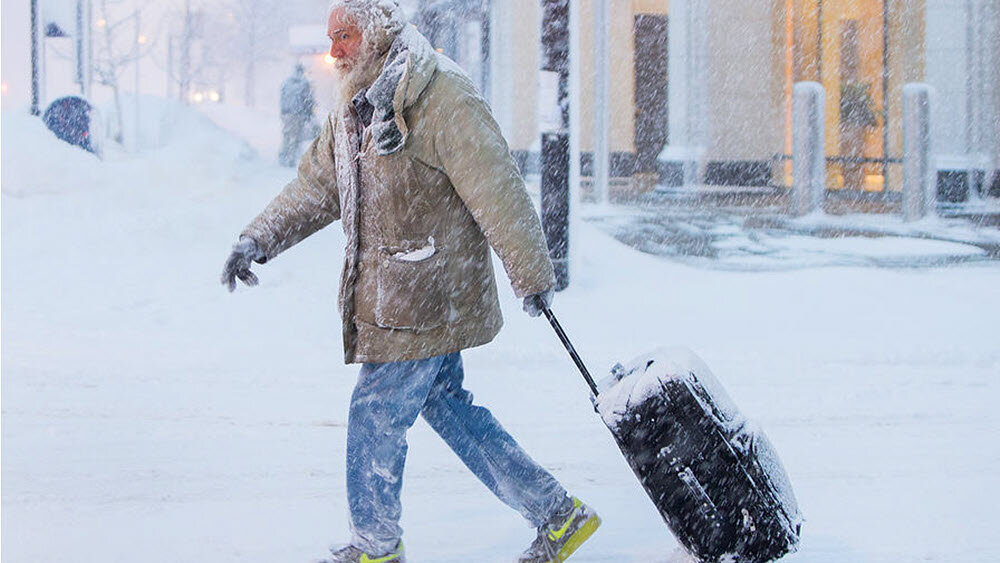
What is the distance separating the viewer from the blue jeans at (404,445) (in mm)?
3113

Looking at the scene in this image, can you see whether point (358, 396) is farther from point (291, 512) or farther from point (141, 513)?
point (141, 513)

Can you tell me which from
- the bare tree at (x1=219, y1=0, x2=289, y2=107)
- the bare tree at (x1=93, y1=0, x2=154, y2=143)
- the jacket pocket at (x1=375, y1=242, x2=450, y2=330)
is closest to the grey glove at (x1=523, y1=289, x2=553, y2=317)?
the jacket pocket at (x1=375, y1=242, x2=450, y2=330)

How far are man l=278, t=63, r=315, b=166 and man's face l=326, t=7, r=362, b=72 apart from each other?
50.0ft

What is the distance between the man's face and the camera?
2959 millimetres

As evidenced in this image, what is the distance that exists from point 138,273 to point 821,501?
5683 millimetres

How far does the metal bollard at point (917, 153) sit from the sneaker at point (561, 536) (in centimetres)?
882

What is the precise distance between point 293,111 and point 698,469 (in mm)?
15925

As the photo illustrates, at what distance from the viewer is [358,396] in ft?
10.4

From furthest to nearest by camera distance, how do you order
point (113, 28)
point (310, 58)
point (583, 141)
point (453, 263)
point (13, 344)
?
point (310, 58)
point (113, 28)
point (583, 141)
point (13, 344)
point (453, 263)

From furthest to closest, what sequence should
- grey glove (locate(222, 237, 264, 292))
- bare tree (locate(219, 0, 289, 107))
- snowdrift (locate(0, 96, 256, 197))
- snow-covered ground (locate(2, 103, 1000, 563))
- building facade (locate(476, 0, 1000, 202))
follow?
Answer: bare tree (locate(219, 0, 289, 107))
building facade (locate(476, 0, 1000, 202))
snowdrift (locate(0, 96, 256, 197))
snow-covered ground (locate(2, 103, 1000, 563))
grey glove (locate(222, 237, 264, 292))

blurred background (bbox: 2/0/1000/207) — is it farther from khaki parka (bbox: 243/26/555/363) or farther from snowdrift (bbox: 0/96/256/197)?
khaki parka (bbox: 243/26/555/363)

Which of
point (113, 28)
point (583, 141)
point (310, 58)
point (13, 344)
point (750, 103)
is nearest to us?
point (13, 344)

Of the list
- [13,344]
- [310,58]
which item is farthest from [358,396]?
[310,58]

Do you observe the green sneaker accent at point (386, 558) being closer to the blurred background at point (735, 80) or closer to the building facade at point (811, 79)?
the blurred background at point (735, 80)
